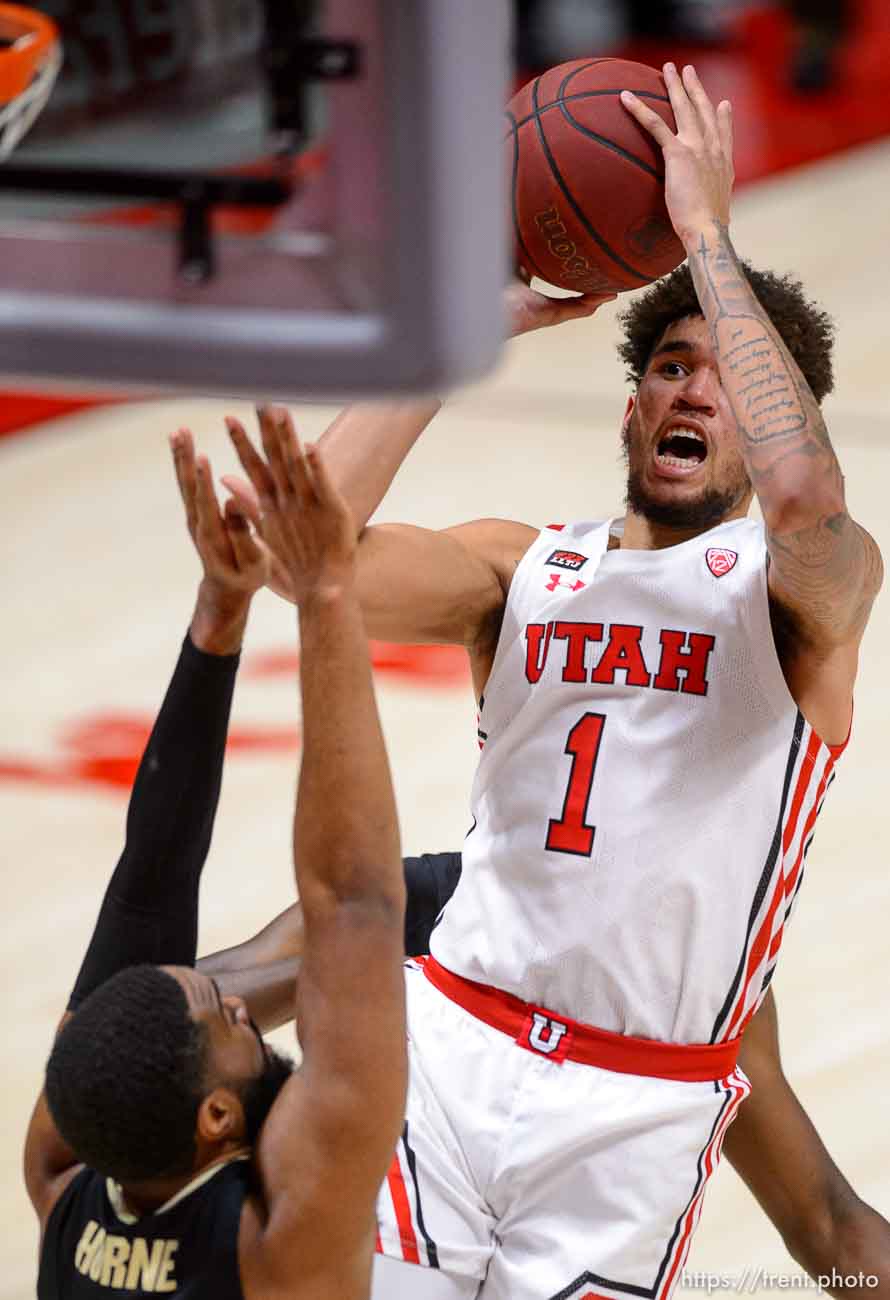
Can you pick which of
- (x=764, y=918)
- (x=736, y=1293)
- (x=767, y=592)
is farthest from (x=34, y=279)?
(x=736, y=1293)

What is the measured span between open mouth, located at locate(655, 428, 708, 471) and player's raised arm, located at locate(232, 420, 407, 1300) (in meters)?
0.84

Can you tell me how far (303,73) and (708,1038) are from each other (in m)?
1.59

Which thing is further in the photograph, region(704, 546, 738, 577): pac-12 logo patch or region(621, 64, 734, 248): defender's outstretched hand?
region(704, 546, 738, 577): pac-12 logo patch

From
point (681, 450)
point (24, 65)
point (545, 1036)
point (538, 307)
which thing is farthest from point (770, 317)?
point (24, 65)

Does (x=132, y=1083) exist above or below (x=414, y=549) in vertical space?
below

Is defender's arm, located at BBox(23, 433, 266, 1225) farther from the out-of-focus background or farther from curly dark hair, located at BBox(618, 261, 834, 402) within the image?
curly dark hair, located at BBox(618, 261, 834, 402)

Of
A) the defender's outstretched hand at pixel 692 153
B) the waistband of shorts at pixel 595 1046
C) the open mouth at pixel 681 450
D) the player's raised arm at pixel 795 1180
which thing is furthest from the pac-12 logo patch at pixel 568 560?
the player's raised arm at pixel 795 1180

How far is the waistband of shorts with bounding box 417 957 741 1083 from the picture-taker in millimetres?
3027

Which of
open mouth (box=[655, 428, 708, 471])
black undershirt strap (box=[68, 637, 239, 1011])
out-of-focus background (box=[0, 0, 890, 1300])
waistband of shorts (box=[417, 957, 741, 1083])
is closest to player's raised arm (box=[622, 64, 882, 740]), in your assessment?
open mouth (box=[655, 428, 708, 471])

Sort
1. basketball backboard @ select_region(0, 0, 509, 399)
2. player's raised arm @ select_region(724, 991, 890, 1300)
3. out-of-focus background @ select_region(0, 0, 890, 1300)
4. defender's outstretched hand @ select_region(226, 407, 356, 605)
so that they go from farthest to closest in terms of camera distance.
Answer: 1. out-of-focus background @ select_region(0, 0, 890, 1300)
2. player's raised arm @ select_region(724, 991, 890, 1300)
3. defender's outstretched hand @ select_region(226, 407, 356, 605)
4. basketball backboard @ select_region(0, 0, 509, 399)

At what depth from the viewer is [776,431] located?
283 centimetres

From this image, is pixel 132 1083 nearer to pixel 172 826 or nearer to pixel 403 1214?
pixel 172 826

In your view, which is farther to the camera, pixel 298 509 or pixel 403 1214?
pixel 403 1214

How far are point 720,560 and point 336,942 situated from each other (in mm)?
940
